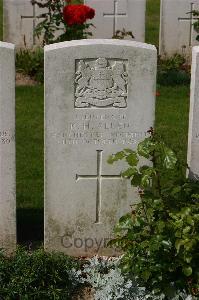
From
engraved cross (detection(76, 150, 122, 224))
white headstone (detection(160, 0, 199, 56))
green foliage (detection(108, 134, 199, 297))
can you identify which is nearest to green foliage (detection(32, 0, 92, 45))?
white headstone (detection(160, 0, 199, 56))

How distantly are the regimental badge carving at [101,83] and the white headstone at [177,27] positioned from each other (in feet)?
20.7

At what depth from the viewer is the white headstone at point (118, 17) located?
12.1 m

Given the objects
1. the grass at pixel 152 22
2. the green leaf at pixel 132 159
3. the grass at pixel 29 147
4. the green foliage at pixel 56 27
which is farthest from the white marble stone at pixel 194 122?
the grass at pixel 152 22

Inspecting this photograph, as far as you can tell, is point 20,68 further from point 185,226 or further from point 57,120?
point 185,226

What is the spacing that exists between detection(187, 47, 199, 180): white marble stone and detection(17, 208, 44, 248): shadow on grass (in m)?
1.39

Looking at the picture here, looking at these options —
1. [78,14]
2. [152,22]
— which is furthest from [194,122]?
[152,22]

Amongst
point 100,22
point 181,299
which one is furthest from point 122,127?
point 100,22

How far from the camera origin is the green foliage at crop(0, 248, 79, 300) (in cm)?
584

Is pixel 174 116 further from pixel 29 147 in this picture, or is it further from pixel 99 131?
pixel 99 131

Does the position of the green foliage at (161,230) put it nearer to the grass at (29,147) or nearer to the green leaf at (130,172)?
the green leaf at (130,172)

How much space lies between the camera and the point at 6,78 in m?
6.14

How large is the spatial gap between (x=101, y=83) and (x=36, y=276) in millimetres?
1508

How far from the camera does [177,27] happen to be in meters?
12.6

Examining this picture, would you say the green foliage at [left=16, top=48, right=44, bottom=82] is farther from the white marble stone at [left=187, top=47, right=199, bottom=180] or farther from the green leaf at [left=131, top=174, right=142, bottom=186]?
the green leaf at [left=131, top=174, right=142, bottom=186]
